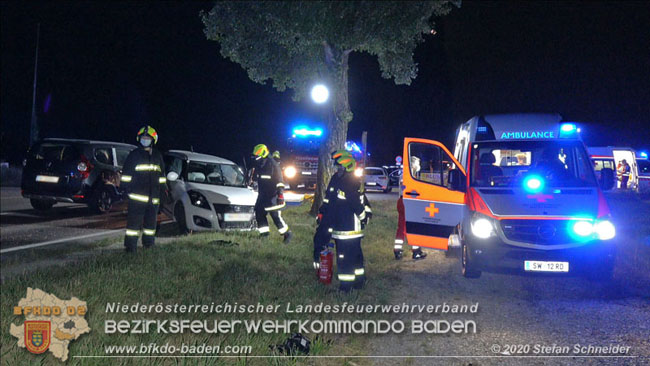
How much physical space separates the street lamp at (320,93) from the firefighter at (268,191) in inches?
183

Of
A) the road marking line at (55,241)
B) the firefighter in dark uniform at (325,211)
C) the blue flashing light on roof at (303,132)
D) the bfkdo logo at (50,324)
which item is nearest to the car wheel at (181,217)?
the road marking line at (55,241)

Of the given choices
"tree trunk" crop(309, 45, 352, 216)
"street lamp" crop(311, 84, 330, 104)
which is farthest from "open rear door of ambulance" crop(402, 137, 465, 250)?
"street lamp" crop(311, 84, 330, 104)

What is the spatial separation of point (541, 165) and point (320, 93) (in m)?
7.39

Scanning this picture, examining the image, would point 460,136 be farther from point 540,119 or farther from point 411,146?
point 411,146

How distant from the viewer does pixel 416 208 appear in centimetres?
816

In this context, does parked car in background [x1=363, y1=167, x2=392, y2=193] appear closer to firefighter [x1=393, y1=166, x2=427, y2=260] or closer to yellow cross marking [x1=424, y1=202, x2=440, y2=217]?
firefighter [x1=393, y1=166, x2=427, y2=260]

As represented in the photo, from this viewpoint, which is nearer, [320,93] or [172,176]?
[172,176]

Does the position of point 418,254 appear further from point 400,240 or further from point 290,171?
point 290,171

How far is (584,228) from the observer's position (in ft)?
21.4

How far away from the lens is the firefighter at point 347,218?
6246 millimetres

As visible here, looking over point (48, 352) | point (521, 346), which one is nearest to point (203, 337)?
point (48, 352)

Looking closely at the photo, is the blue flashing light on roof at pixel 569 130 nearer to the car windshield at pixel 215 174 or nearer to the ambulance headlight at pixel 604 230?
the ambulance headlight at pixel 604 230

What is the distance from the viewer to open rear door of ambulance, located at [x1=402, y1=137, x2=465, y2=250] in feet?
26.3

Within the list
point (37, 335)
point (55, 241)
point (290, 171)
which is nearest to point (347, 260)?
point (37, 335)
